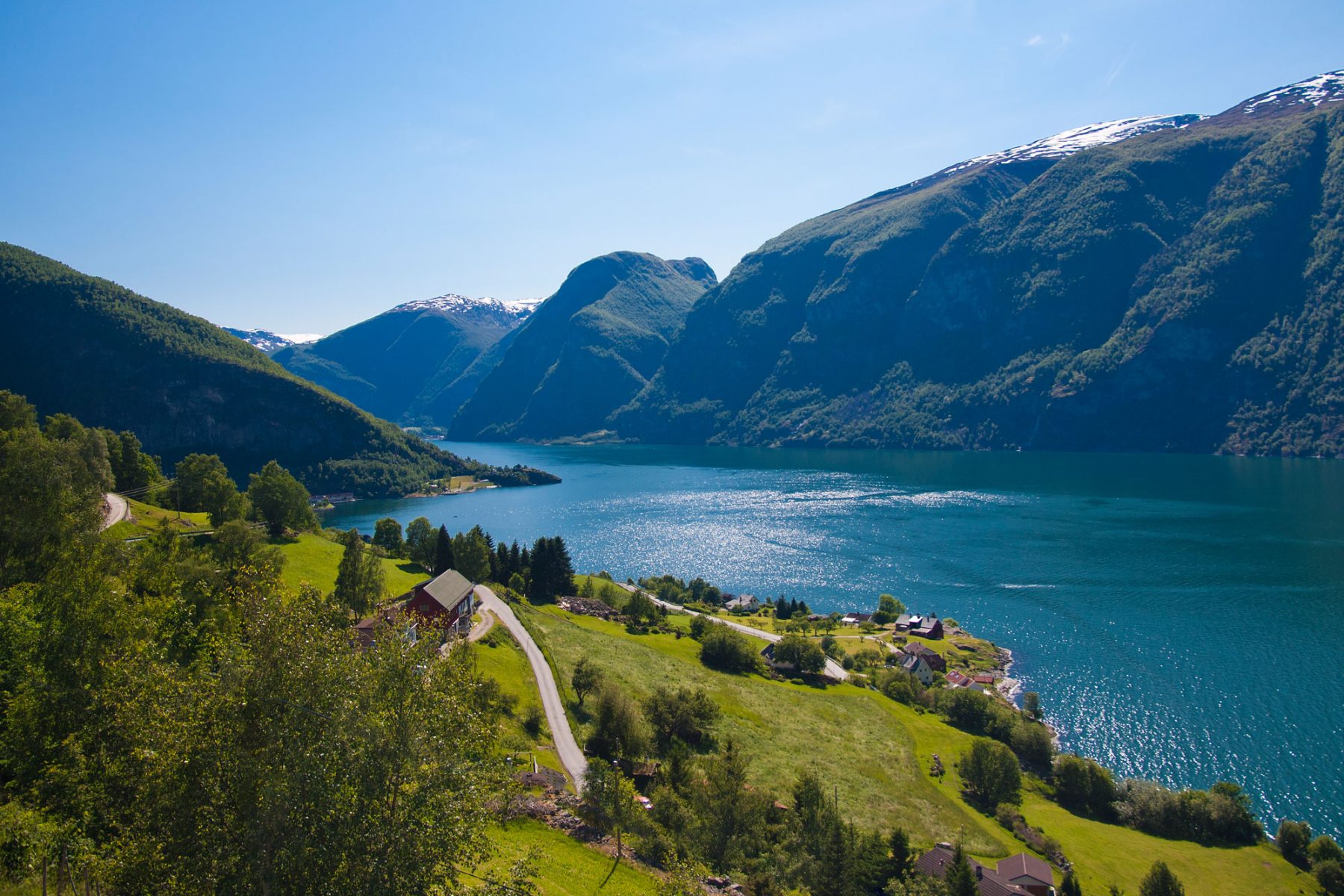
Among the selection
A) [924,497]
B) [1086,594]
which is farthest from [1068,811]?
[924,497]

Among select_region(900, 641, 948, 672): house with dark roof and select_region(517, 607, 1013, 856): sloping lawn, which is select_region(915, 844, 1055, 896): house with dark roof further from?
select_region(900, 641, 948, 672): house with dark roof

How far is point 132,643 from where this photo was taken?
72.9ft

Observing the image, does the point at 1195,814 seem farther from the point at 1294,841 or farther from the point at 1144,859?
the point at 1144,859

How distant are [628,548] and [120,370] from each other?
16453cm

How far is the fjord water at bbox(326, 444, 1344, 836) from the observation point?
60.0 metres

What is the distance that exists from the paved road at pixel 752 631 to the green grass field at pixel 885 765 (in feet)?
10.3

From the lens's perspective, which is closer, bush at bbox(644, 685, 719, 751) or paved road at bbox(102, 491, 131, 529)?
bush at bbox(644, 685, 719, 751)

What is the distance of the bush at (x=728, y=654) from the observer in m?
67.6

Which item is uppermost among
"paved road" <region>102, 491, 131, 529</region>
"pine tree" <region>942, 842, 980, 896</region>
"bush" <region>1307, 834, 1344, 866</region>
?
"paved road" <region>102, 491, 131, 529</region>

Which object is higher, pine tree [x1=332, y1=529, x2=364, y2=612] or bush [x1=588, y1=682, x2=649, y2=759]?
pine tree [x1=332, y1=529, x2=364, y2=612]

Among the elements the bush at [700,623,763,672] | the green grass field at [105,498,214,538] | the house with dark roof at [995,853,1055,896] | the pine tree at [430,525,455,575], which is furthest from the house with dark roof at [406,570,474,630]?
the house with dark roof at [995,853,1055,896]

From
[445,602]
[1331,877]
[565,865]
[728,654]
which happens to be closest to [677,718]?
[445,602]

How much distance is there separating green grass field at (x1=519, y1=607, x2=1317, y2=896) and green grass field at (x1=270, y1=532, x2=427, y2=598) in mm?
15108

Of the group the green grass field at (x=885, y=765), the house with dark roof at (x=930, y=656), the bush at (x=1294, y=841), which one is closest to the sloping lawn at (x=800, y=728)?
the green grass field at (x=885, y=765)
